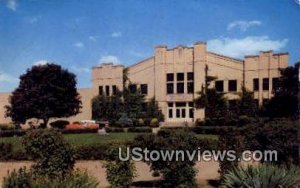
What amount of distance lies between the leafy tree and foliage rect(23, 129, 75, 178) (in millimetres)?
11784

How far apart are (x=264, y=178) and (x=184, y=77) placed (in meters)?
22.1

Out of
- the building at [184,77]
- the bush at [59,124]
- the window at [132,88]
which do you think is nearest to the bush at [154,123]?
the building at [184,77]

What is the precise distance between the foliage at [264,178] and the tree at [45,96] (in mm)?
13161

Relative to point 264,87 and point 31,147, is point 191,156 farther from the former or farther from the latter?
point 264,87

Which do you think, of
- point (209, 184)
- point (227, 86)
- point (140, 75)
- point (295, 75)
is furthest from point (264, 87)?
point (209, 184)

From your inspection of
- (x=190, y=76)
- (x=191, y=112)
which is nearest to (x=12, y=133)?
(x=191, y=112)

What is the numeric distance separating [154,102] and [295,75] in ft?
33.9

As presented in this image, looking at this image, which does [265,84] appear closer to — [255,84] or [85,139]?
[255,84]

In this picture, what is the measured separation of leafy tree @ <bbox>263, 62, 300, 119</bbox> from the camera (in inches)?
843

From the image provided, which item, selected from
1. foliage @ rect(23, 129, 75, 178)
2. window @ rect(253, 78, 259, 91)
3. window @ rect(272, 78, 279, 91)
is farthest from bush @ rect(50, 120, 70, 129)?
window @ rect(253, 78, 259, 91)

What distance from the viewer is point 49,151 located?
12.2 m

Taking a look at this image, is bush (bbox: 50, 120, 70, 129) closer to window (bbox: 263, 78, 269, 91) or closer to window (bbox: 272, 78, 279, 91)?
window (bbox: 272, 78, 279, 91)

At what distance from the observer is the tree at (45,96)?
2167 cm

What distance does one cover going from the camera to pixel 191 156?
11.6m
